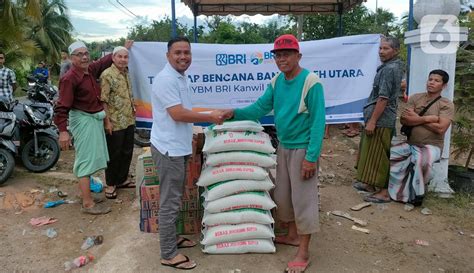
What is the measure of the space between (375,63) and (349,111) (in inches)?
25.7

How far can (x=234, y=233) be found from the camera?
10.2ft

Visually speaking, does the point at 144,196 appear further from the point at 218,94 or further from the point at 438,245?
the point at 438,245

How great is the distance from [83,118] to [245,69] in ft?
6.24

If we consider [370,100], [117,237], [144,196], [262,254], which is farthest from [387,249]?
[117,237]

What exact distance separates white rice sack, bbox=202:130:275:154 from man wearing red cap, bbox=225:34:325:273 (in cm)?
16

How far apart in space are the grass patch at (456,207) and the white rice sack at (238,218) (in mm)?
2166

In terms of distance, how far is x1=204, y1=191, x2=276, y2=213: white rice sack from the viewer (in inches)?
121

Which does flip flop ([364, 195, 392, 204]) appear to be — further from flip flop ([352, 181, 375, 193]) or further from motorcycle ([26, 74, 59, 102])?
motorcycle ([26, 74, 59, 102])

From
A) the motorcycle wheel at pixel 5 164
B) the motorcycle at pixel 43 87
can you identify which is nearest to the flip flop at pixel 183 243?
the motorcycle wheel at pixel 5 164

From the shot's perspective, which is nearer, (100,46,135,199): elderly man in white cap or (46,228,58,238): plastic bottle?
(46,228,58,238): plastic bottle

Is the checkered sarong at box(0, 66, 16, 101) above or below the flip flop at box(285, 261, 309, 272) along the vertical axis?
above

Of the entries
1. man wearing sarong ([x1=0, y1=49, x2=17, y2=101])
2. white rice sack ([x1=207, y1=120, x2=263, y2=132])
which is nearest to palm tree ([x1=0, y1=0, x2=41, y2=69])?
man wearing sarong ([x1=0, y1=49, x2=17, y2=101])

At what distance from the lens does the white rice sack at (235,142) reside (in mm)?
3107

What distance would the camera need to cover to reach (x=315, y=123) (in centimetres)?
274
